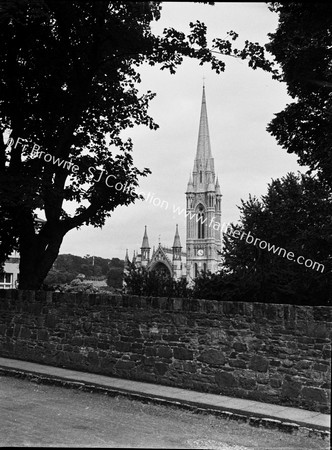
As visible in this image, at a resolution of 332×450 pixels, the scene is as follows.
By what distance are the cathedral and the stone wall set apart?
4382 inches

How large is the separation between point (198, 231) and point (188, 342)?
417ft

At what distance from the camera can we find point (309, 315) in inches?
347

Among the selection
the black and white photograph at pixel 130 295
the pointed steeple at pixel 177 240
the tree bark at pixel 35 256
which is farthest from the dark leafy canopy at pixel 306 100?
the pointed steeple at pixel 177 240

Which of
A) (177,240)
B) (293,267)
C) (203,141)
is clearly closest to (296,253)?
(293,267)

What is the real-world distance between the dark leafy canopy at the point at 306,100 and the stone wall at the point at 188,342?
560cm

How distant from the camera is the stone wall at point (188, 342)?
8812mm

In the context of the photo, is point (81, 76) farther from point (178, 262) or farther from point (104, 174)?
point (178, 262)

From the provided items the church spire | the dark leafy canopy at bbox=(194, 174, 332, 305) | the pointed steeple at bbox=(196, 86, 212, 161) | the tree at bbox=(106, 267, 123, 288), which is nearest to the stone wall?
the dark leafy canopy at bbox=(194, 174, 332, 305)

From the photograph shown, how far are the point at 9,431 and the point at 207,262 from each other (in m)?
124

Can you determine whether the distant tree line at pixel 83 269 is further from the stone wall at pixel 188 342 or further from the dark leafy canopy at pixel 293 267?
the stone wall at pixel 188 342

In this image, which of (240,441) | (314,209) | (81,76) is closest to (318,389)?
(240,441)

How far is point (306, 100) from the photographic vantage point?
16703mm

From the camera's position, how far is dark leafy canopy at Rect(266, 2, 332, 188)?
43.6 ft

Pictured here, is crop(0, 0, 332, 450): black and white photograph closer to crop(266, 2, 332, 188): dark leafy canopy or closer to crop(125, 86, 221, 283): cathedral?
crop(266, 2, 332, 188): dark leafy canopy
